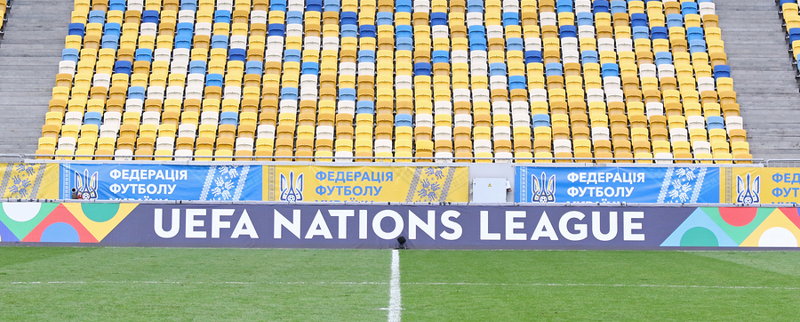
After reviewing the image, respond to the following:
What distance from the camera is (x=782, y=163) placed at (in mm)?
22812

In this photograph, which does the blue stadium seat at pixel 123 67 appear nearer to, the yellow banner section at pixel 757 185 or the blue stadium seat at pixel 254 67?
the blue stadium seat at pixel 254 67

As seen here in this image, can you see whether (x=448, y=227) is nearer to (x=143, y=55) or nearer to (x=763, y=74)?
(x=143, y=55)

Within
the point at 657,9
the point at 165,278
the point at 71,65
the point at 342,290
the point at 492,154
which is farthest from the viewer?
the point at 657,9

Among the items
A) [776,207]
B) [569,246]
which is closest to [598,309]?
[569,246]

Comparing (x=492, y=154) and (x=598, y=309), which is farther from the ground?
(x=492, y=154)

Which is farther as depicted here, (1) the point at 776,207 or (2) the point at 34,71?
(2) the point at 34,71

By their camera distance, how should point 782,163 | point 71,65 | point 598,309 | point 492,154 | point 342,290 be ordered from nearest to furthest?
point 598,309 → point 342,290 → point 782,163 → point 492,154 → point 71,65

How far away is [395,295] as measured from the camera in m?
10.6

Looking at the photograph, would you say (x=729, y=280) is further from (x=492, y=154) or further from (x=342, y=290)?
(x=492, y=154)

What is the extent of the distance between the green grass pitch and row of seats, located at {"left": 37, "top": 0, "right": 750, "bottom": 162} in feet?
29.0

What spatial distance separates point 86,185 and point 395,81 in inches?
406

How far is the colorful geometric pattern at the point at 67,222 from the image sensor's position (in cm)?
1802

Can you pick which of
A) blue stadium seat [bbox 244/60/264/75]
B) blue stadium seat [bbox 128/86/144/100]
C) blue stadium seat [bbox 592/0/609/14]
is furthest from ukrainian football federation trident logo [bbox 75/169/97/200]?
blue stadium seat [bbox 592/0/609/14]

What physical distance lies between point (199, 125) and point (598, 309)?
18.7 meters
